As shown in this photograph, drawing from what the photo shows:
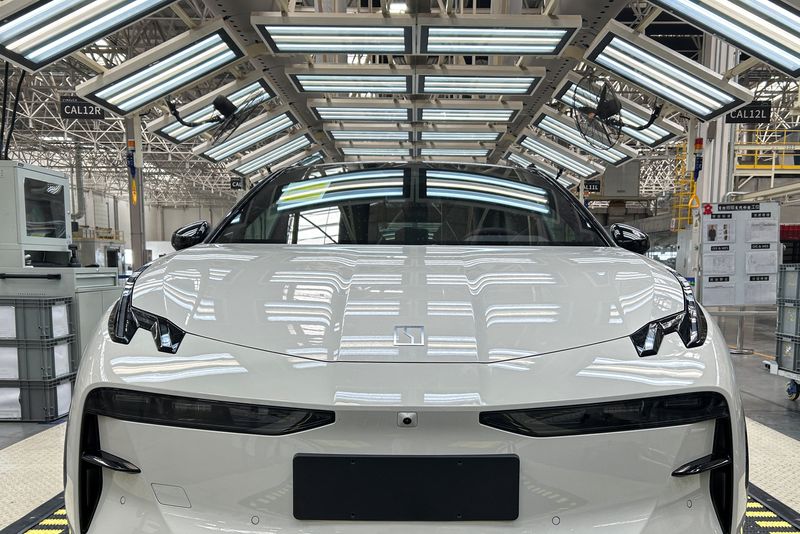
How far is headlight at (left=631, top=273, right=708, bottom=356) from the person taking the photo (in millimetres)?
1183

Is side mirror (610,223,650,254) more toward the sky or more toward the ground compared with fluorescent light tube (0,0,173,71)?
more toward the ground

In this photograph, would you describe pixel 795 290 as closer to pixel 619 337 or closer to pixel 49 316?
pixel 619 337

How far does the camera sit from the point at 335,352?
114 centimetres

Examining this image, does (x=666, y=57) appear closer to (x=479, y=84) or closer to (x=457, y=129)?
(x=479, y=84)

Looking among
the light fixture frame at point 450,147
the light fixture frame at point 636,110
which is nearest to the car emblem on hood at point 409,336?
the light fixture frame at point 636,110

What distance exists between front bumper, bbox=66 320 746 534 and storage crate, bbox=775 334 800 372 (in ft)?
12.4

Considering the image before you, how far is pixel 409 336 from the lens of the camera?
1.17 meters

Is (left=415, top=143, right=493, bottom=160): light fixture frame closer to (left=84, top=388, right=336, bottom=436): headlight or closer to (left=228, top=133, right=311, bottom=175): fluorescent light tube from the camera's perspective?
(left=228, top=133, right=311, bottom=175): fluorescent light tube

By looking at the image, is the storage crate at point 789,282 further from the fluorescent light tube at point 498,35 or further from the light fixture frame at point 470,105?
the light fixture frame at point 470,105

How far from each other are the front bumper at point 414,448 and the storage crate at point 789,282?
12.6ft

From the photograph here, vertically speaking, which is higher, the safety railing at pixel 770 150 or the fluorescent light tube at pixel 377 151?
the safety railing at pixel 770 150

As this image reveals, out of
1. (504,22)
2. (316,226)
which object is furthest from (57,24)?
(504,22)

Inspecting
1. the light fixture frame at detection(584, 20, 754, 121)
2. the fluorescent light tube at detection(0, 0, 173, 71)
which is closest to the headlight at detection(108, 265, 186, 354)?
the fluorescent light tube at detection(0, 0, 173, 71)

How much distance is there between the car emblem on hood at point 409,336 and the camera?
115 centimetres
